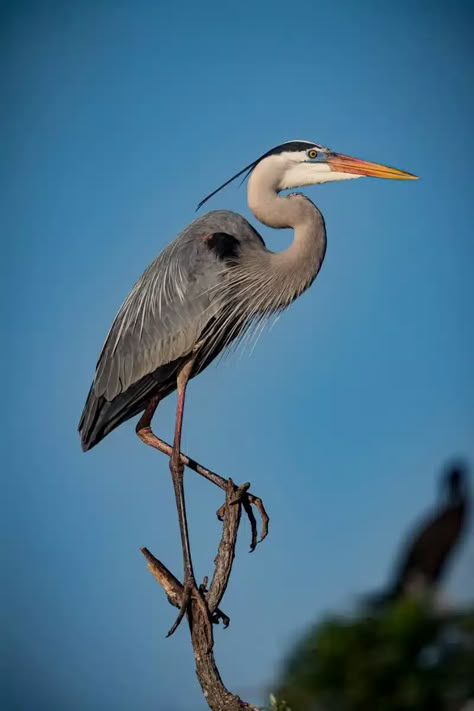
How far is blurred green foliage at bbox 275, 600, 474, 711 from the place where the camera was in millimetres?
921

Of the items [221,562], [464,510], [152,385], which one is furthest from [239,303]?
[464,510]

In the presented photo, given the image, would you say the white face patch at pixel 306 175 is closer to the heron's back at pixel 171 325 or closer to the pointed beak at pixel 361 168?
the pointed beak at pixel 361 168

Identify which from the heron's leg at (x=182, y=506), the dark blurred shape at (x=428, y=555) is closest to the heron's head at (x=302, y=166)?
the heron's leg at (x=182, y=506)

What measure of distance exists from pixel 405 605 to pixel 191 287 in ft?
14.5

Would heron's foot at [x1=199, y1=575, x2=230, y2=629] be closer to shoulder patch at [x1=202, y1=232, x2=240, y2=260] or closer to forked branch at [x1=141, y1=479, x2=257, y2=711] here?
forked branch at [x1=141, y1=479, x2=257, y2=711]

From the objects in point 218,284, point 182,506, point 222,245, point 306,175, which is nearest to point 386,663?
point 182,506

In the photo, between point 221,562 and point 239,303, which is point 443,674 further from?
point 239,303

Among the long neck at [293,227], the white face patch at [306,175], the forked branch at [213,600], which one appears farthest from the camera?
the white face patch at [306,175]

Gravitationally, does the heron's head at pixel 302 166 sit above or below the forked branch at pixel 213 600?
above

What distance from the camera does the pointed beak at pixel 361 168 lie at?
5.15 metres

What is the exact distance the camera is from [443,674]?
93 centimetres

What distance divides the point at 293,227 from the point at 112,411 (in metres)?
1.37

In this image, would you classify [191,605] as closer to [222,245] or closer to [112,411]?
[112,411]

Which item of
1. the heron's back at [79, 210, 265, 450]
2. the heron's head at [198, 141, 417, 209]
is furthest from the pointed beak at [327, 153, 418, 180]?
the heron's back at [79, 210, 265, 450]
